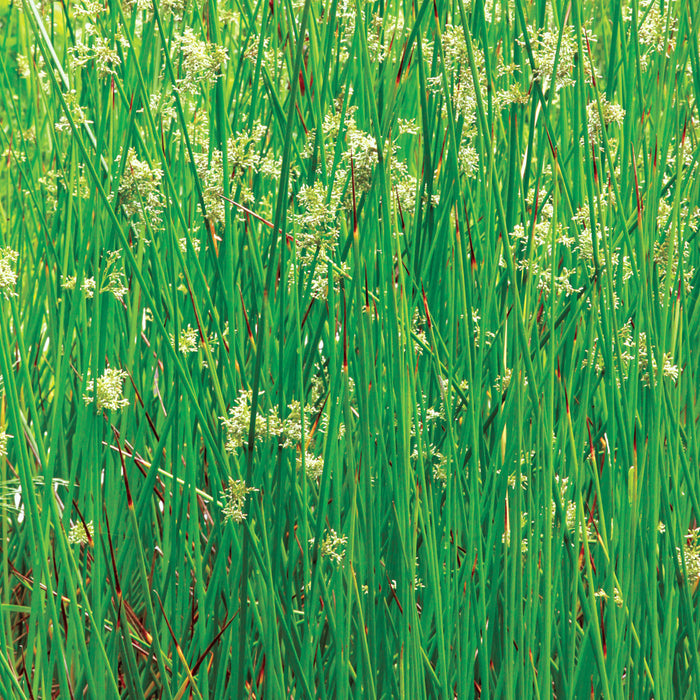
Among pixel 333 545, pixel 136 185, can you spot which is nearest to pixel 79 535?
pixel 333 545

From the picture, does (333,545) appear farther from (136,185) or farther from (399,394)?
(136,185)

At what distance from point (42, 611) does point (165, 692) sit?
193mm

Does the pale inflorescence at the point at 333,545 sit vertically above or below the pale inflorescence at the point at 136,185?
below

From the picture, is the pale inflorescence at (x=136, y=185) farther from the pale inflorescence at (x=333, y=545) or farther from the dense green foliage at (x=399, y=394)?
the pale inflorescence at (x=333, y=545)

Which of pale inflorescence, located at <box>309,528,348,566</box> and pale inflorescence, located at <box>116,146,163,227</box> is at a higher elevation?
pale inflorescence, located at <box>116,146,163,227</box>

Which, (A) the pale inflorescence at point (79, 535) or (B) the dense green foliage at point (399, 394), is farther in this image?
(A) the pale inflorescence at point (79, 535)

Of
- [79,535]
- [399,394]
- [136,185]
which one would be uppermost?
[136,185]

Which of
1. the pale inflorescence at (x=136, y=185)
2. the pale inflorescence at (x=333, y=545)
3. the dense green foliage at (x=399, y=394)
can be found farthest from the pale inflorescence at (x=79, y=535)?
the pale inflorescence at (x=136, y=185)

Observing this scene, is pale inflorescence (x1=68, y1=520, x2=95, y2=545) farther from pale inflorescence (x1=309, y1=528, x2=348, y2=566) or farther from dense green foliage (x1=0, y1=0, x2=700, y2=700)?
pale inflorescence (x1=309, y1=528, x2=348, y2=566)

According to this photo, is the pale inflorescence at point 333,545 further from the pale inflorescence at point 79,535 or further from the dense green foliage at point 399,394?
the pale inflorescence at point 79,535

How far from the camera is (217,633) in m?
0.95

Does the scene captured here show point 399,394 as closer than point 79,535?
Yes

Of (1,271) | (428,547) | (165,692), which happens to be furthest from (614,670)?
(1,271)

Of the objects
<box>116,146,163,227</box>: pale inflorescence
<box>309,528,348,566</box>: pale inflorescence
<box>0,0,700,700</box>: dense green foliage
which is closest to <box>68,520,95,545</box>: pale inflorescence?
<box>0,0,700,700</box>: dense green foliage
